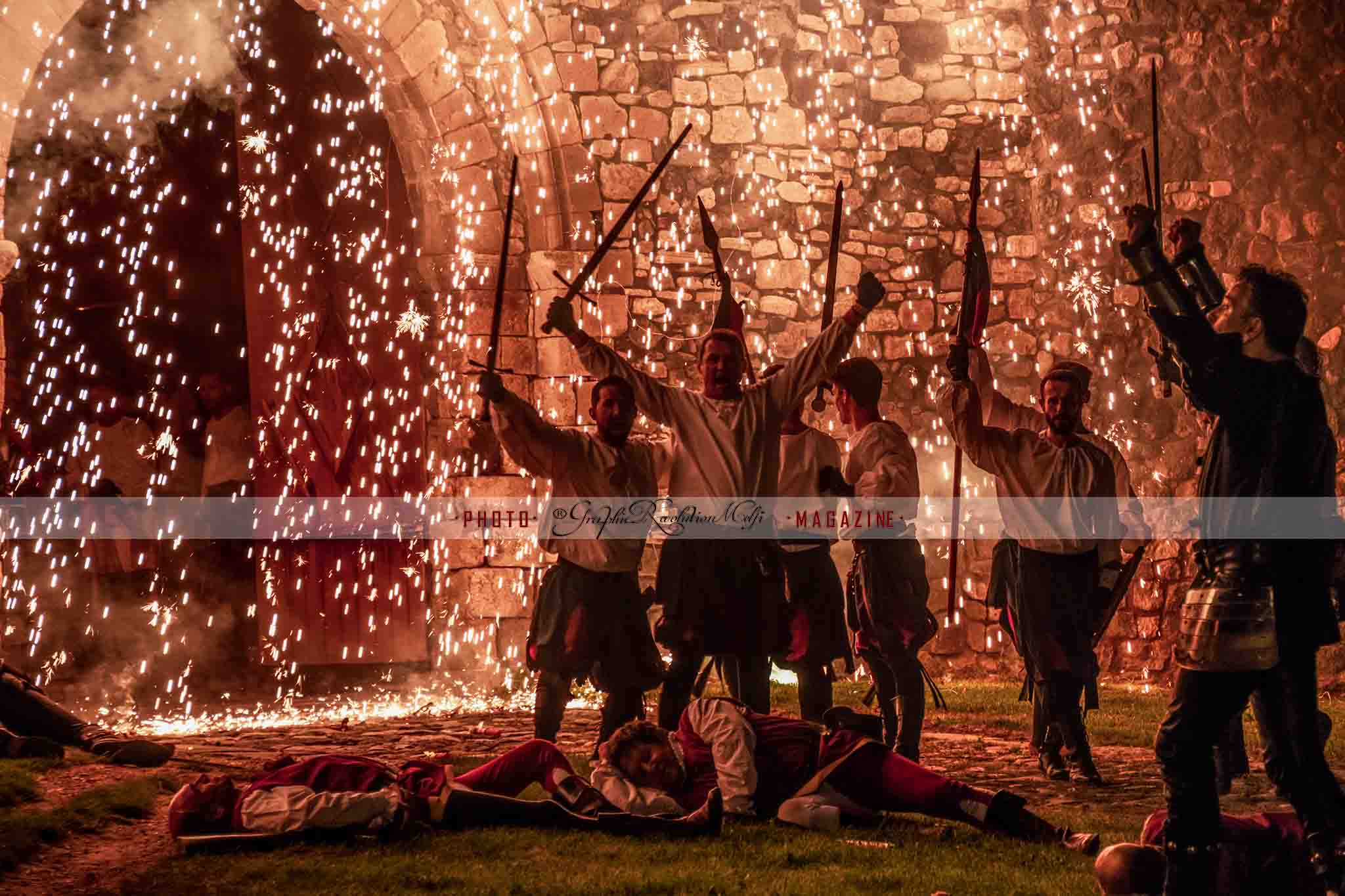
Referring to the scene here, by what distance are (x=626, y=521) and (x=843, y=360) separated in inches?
55.1

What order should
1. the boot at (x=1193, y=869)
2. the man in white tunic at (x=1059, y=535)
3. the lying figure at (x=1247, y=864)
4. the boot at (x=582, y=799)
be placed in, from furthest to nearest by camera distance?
the man in white tunic at (x=1059, y=535), the boot at (x=582, y=799), the lying figure at (x=1247, y=864), the boot at (x=1193, y=869)

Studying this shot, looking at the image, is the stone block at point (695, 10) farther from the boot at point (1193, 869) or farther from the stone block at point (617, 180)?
the boot at point (1193, 869)

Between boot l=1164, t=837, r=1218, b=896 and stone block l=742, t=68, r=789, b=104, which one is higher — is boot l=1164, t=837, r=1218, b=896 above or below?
below

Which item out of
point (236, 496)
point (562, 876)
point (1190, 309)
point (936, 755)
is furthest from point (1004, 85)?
point (562, 876)

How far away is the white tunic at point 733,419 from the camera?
620 centimetres

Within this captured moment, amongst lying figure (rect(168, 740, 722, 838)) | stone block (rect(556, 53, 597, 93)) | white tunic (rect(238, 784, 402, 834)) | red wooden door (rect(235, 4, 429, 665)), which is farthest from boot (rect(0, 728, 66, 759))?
stone block (rect(556, 53, 597, 93))

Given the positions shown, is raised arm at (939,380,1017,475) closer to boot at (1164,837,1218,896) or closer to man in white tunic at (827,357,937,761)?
man in white tunic at (827,357,937,761)

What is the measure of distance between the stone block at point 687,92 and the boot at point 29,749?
204 inches

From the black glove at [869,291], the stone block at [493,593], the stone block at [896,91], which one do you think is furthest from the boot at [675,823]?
the stone block at [896,91]

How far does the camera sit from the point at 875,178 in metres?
9.96

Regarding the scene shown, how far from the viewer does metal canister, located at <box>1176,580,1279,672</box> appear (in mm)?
3975

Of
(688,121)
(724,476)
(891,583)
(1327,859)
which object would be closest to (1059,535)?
(891,583)

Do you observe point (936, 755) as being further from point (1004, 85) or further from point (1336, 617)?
point (1004, 85)
